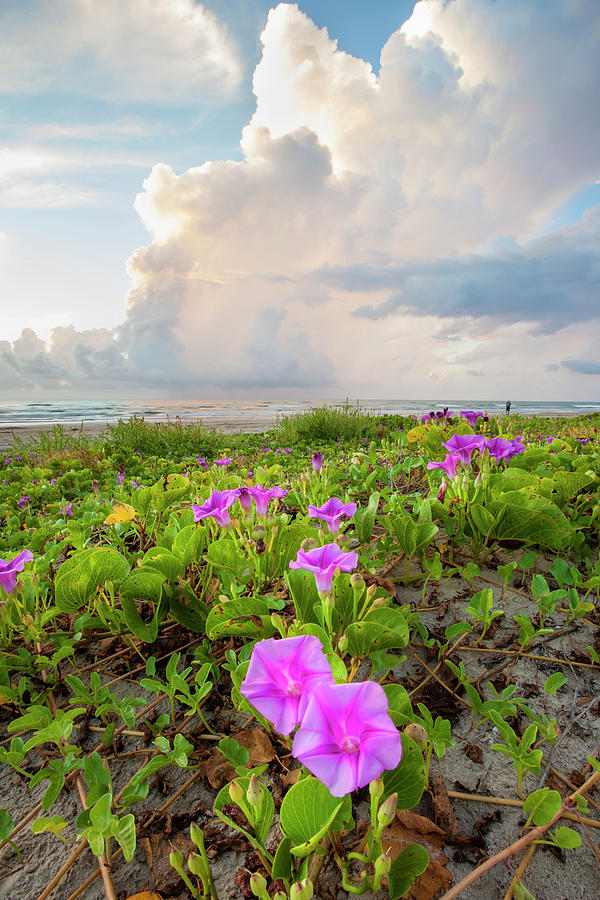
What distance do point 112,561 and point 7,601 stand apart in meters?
0.37

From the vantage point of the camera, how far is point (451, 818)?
1.12 meters

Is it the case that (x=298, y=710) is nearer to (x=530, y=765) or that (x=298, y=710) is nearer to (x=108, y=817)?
(x=108, y=817)

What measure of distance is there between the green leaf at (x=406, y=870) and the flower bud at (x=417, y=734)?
17 centimetres

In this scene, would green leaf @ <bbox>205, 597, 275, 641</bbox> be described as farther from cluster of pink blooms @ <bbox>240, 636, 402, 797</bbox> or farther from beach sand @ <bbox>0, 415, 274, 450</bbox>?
beach sand @ <bbox>0, 415, 274, 450</bbox>

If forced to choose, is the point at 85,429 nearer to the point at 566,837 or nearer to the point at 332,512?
the point at 332,512

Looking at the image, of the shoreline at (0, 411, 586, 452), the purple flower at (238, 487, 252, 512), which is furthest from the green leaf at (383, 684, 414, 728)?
the shoreline at (0, 411, 586, 452)

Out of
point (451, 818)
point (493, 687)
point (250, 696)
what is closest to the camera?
point (250, 696)

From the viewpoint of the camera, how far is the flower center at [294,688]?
89cm

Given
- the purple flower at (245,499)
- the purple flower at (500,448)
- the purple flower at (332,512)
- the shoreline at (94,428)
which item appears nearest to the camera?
the purple flower at (332,512)

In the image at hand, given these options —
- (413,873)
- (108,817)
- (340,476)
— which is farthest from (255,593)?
(340,476)

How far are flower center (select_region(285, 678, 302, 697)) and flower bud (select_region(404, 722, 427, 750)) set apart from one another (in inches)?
11.9

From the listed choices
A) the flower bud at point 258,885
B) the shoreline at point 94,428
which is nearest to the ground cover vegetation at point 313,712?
the flower bud at point 258,885

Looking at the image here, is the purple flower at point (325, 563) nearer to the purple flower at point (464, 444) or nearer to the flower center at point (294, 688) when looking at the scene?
the flower center at point (294, 688)

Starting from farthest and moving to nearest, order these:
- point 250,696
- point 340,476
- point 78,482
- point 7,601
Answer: point 78,482 → point 340,476 → point 7,601 → point 250,696
